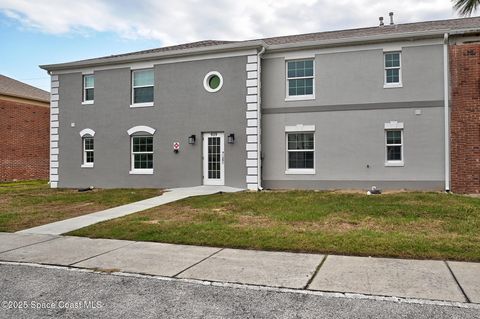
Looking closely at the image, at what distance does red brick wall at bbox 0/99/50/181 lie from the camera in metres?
23.6

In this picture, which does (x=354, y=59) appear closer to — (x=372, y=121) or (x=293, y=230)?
(x=372, y=121)

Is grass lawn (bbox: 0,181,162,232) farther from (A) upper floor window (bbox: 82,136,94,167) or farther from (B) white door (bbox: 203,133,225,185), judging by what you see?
(A) upper floor window (bbox: 82,136,94,167)

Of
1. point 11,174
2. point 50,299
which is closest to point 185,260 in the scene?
point 50,299

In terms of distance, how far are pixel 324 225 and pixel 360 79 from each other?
8440 mm

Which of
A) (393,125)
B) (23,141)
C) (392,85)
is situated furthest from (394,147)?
(23,141)

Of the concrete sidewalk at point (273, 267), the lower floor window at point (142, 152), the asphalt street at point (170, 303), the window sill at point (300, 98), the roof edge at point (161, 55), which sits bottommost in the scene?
the asphalt street at point (170, 303)

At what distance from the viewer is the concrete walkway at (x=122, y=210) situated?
893cm

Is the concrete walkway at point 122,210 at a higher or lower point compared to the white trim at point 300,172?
lower

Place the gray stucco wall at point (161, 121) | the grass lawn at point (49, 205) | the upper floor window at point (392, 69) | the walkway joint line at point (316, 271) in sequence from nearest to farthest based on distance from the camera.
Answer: the walkway joint line at point (316, 271) → the grass lawn at point (49, 205) → the upper floor window at point (392, 69) → the gray stucco wall at point (161, 121)

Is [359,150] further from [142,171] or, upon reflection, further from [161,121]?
[142,171]

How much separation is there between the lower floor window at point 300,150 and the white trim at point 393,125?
2736 millimetres

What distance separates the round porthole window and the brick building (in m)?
14.1

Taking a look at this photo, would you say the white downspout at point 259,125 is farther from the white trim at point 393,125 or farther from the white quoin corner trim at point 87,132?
the white quoin corner trim at point 87,132

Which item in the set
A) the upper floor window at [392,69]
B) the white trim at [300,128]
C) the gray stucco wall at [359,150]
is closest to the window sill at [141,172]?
the gray stucco wall at [359,150]
